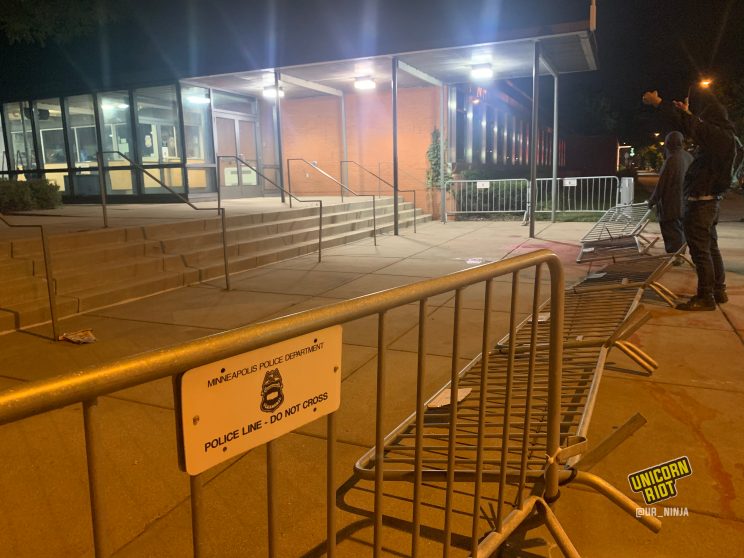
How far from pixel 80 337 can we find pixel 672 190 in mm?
7276

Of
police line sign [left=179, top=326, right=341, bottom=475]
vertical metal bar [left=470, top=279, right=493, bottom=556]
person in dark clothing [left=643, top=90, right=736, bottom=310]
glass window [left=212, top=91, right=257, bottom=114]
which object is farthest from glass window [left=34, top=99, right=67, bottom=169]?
police line sign [left=179, top=326, right=341, bottom=475]

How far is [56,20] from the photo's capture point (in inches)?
624

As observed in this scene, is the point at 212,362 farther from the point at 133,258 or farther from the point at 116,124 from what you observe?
the point at 116,124

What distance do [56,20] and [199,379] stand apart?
18292mm

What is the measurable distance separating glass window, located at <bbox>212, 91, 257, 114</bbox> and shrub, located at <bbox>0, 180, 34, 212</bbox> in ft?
20.9

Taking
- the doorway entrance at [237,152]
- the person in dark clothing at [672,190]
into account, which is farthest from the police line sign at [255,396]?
the doorway entrance at [237,152]

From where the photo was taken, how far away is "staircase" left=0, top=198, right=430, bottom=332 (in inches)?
254

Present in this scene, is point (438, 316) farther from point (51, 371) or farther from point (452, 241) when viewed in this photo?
point (452, 241)

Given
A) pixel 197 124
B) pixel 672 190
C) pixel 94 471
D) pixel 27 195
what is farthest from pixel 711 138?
pixel 197 124

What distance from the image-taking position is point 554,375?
8.50 ft

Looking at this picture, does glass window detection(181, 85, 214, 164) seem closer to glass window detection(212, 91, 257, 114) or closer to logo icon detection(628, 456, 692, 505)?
glass window detection(212, 91, 257, 114)

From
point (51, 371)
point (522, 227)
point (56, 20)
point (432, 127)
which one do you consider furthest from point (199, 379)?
point (56, 20)

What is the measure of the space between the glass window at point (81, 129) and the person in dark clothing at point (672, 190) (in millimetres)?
15165

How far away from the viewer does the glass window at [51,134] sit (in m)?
17.2
